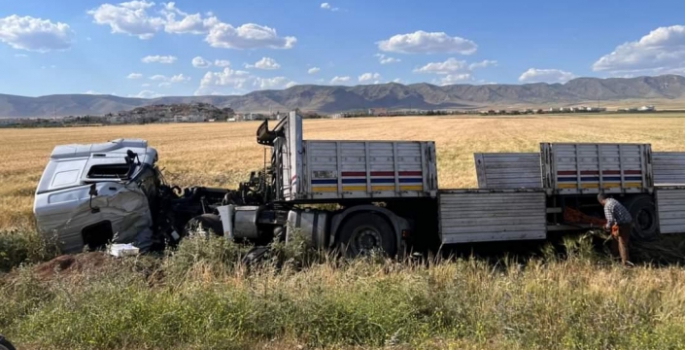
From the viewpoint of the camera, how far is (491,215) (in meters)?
9.66

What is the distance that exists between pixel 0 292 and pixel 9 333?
1.13 metres

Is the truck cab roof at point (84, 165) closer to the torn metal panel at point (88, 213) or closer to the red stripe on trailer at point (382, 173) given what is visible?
the torn metal panel at point (88, 213)

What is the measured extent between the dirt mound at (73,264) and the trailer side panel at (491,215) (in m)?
5.38

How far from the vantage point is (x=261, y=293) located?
19.3 feet

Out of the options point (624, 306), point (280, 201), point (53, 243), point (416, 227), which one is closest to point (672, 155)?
point (416, 227)

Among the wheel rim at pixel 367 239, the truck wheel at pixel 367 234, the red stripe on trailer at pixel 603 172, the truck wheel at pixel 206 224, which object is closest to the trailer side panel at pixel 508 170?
the red stripe on trailer at pixel 603 172

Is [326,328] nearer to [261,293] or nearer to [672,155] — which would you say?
[261,293]

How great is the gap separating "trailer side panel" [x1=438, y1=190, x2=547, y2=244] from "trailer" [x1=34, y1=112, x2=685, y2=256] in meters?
0.02

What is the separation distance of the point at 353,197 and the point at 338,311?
12.4ft

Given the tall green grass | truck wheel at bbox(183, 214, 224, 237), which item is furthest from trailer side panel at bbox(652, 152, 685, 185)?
truck wheel at bbox(183, 214, 224, 237)

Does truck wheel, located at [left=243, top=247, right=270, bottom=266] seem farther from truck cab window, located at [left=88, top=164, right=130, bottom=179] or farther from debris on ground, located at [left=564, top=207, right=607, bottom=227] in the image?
debris on ground, located at [left=564, top=207, right=607, bottom=227]

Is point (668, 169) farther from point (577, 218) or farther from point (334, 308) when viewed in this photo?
point (334, 308)

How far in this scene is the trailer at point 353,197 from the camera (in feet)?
29.7

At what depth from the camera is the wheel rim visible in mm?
9117
